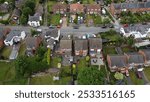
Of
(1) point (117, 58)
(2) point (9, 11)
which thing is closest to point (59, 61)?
(1) point (117, 58)

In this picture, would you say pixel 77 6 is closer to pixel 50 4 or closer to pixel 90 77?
pixel 50 4

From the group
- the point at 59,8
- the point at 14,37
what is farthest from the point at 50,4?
the point at 14,37

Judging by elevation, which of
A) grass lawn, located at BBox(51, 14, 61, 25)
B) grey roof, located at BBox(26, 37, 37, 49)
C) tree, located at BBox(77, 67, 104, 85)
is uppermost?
tree, located at BBox(77, 67, 104, 85)

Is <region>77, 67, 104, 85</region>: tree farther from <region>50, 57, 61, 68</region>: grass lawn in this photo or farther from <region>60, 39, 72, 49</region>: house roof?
<region>60, 39, 72, 49</region>: house roof

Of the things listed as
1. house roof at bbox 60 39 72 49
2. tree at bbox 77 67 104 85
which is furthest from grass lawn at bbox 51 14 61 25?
tree at bbox 77 67 104 85

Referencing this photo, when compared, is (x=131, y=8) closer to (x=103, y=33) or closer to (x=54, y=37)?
(x=103, y=33)

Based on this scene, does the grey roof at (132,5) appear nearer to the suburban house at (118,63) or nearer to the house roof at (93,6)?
the house roof at (93,6)

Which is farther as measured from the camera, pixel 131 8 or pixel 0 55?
pixel 131 8
